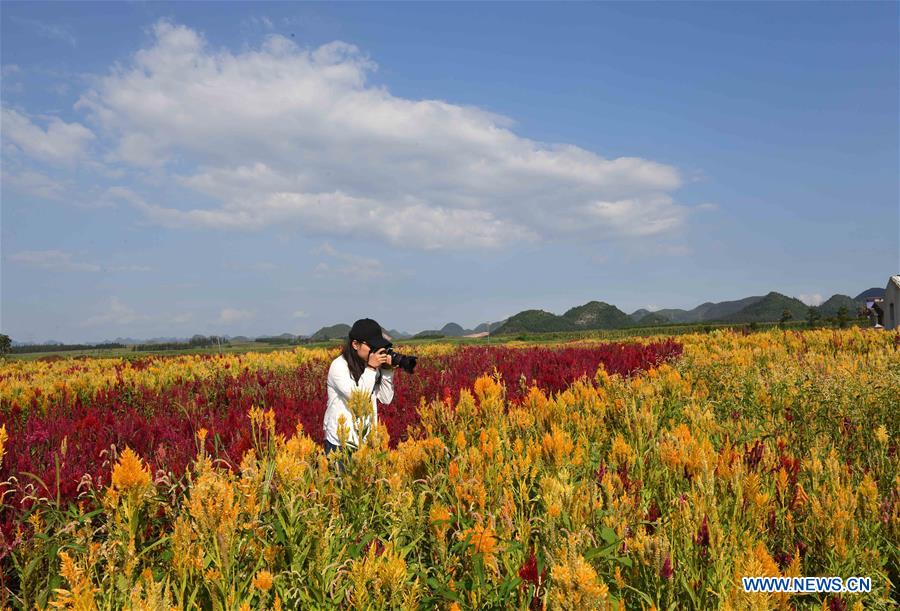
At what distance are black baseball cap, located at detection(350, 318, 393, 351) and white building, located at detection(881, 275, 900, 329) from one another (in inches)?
1911

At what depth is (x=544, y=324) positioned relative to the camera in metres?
159

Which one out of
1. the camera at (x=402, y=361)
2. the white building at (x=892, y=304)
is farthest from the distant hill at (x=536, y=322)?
the camera at (x=402, y=361)

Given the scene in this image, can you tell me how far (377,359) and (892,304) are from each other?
5298 cm

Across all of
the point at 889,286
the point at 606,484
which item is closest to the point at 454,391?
the point at 606,484

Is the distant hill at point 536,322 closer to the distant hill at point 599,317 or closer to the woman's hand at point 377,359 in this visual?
the distant hill at point 599,317

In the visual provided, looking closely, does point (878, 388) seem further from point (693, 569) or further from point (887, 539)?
point (693, 569)

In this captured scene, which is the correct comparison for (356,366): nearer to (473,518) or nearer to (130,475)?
(473,518)

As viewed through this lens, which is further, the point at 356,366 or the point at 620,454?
the point at 356,366

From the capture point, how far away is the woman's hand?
15.7ft

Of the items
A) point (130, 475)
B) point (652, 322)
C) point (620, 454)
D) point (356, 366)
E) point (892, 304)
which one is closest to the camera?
point (130, 475)

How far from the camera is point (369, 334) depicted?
4867mm

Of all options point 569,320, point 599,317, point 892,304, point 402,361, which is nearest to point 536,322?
point 569,320

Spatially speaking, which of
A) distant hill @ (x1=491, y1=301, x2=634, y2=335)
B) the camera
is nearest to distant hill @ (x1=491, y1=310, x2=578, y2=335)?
distant hill @ (x1=491, y1=301, x2=634, y2=335)

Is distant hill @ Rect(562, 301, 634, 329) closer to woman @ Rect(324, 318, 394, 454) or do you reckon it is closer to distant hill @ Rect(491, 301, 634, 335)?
distant hill @ Rect(491, 301, 634, 335)
